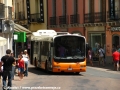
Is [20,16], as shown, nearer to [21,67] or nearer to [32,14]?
[32,14]

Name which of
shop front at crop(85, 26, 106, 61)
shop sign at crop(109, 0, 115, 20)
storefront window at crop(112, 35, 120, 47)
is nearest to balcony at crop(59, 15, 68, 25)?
shop front at crop(85, 26, 106, 61)

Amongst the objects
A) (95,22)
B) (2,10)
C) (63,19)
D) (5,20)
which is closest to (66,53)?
(5,20)

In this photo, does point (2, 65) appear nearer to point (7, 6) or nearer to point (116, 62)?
point (7, 6)

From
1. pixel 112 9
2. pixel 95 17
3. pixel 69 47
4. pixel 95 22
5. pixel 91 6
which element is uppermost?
pixel 91 6

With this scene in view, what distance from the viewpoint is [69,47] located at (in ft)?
87.3

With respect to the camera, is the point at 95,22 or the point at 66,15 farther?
the point at 66,15

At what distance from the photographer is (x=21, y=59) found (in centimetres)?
2383

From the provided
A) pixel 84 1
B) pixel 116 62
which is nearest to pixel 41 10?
pixel 84 1

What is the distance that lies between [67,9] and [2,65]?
3009 cm

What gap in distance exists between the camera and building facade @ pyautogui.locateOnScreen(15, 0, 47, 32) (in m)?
51.5

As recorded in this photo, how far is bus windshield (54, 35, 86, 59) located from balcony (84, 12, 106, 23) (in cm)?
1369

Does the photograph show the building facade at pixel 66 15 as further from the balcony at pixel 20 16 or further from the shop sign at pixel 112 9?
the balcony at pixel 20 16

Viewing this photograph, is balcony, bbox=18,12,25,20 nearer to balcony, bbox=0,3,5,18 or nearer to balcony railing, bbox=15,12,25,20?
balcony railing, bbox=15,12,25,20

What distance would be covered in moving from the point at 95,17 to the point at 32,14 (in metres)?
14.5
